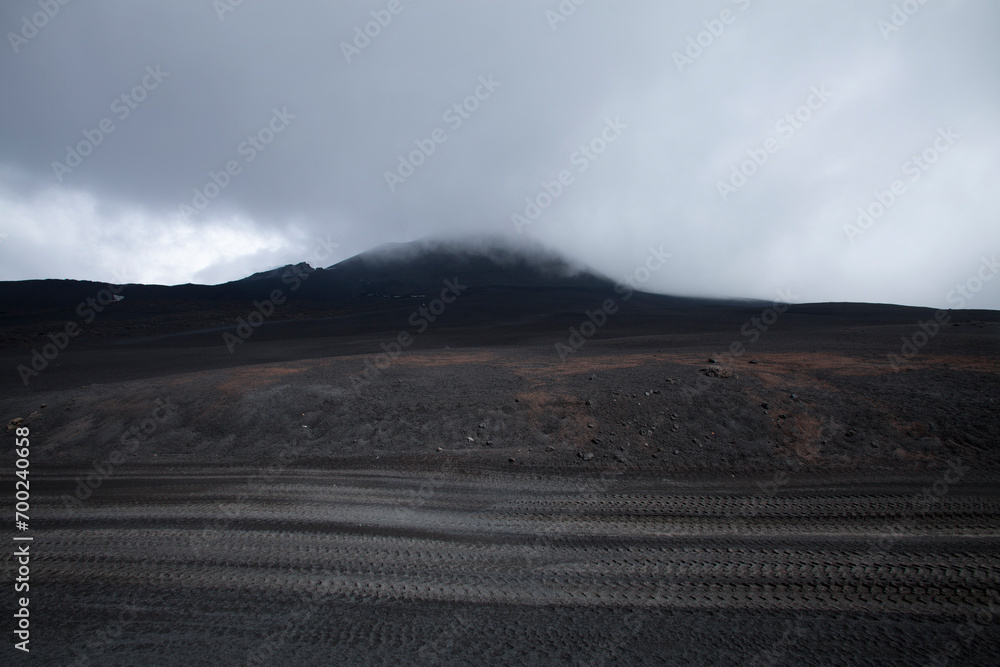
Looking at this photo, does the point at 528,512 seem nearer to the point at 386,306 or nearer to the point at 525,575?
the point at 525,575

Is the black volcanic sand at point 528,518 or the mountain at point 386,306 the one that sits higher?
the mountain at point 386,306

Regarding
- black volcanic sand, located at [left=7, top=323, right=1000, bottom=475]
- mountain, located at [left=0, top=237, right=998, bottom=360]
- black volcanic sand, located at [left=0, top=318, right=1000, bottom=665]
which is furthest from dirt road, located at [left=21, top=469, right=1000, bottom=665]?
mountain, located at [left=0, top=237, right=998, bottom=360]

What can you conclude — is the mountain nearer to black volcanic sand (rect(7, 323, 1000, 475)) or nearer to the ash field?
black volcanic sand (rect(7, 323, 1000, 475))

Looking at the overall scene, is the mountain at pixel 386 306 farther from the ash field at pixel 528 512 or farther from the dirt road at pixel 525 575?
the dirt road at pixel 525 575

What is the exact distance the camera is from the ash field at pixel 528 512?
4.02 m

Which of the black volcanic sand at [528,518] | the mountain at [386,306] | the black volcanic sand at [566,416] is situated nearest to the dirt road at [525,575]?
the black volcanic sand at [528,518]

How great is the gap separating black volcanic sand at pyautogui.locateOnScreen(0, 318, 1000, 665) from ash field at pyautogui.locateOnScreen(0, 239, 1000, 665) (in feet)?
0.12

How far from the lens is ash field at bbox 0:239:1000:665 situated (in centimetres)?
402

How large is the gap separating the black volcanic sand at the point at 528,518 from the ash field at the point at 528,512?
0.04 m

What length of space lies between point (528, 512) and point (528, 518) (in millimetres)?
184

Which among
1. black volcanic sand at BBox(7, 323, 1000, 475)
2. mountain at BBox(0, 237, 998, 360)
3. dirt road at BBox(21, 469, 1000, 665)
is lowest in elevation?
dirt road at BBox(21, 469, 1000, 665)

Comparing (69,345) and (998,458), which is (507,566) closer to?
(998,458)

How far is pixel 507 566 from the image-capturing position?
5.03 meters

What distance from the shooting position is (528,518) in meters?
6.17
